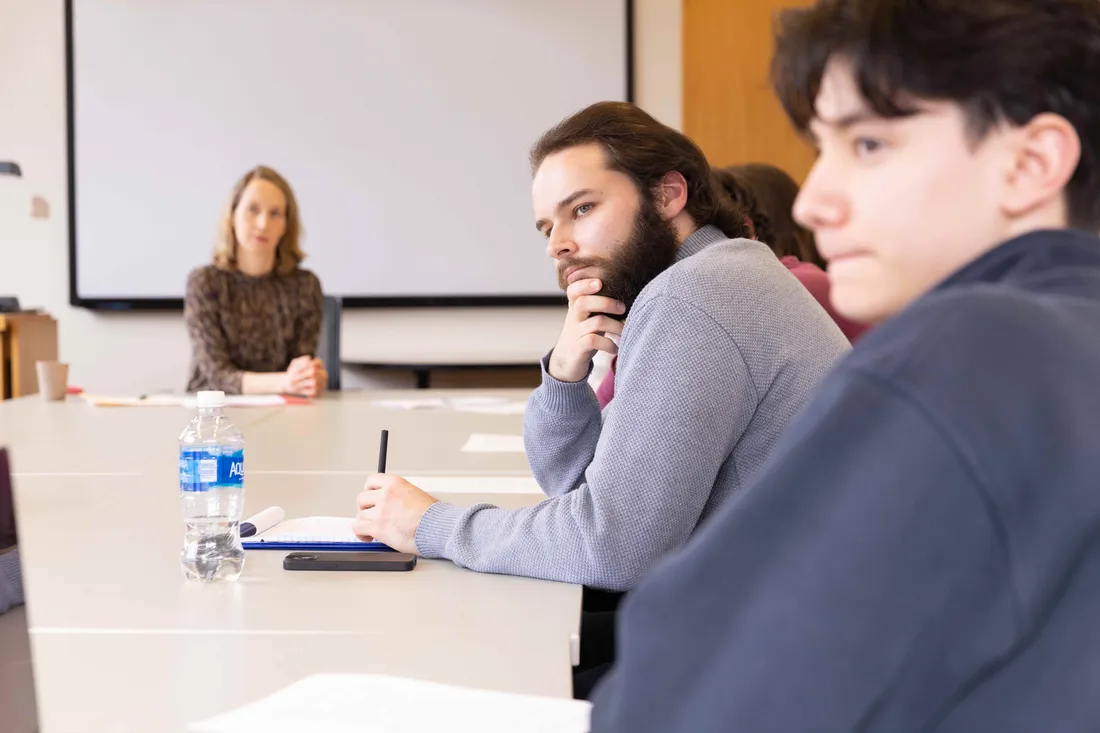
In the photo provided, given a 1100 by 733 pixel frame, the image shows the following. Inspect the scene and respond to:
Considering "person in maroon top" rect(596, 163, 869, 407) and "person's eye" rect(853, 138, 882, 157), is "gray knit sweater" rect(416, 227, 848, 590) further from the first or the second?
"person in maroon top" rect(596, 163, 869, 407)

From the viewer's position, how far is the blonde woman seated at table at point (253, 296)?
12.2 feet

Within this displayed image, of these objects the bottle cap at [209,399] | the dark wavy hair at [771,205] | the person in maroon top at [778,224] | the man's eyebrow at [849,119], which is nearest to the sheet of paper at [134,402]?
the person in maroon top at [778,224]

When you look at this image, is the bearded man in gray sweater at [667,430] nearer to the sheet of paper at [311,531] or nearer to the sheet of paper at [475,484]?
the sheet of paper at [311,531]

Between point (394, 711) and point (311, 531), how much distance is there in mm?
694

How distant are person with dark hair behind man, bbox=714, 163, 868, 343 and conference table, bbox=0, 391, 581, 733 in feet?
2.56

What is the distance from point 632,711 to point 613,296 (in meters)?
1.25

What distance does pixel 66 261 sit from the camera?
5.44 metres

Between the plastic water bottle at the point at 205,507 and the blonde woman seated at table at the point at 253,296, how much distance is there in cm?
220

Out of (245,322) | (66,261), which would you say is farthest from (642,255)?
(66,261)

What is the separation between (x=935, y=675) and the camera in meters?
0.48

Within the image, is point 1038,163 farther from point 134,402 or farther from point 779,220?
point 134,402

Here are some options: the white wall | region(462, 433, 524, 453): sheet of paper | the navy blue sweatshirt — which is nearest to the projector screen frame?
the white wall

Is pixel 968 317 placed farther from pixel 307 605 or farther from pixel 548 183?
pixel 548 183

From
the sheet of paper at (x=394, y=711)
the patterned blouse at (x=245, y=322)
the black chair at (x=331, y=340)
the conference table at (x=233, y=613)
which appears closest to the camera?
the sheet of paper at (x=394, y=711)
